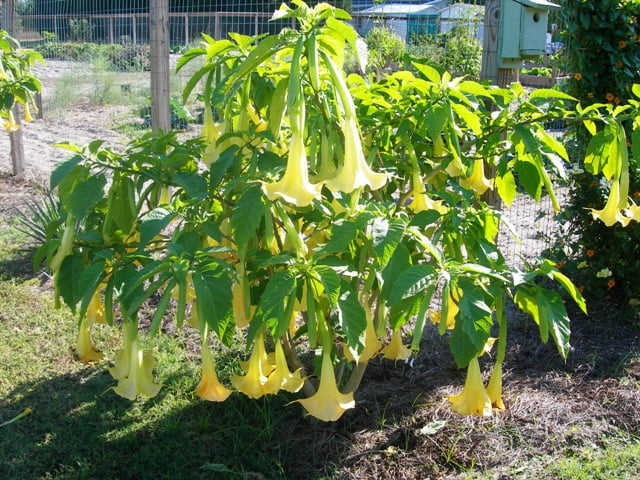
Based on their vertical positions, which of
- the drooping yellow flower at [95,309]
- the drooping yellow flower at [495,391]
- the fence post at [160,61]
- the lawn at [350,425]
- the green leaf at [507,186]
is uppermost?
the fence post at [160,61]

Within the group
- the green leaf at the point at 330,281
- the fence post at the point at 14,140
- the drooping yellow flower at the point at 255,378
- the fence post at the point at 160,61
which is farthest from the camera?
the fence post at the point at 14,140

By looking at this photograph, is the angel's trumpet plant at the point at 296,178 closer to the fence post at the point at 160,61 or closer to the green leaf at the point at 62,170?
the green leaf at the point at 62,170

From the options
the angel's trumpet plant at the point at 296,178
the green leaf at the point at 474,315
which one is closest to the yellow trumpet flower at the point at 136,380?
the angel's trumpet plant at the point at 296,178

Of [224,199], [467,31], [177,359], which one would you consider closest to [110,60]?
[467,31]

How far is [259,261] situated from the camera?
1.88 meters

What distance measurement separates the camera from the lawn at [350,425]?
2352mm

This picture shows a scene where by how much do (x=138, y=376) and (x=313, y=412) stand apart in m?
0.50

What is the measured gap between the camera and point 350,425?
8.39 ft

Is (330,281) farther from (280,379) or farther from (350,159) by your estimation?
(280,379)

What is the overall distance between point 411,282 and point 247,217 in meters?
0.43

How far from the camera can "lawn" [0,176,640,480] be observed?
7.72ft

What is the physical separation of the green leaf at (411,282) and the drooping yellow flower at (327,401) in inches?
16.2

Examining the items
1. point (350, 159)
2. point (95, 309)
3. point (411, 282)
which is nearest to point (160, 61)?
point (95, 309)

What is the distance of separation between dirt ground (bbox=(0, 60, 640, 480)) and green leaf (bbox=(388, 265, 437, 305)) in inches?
38.6
